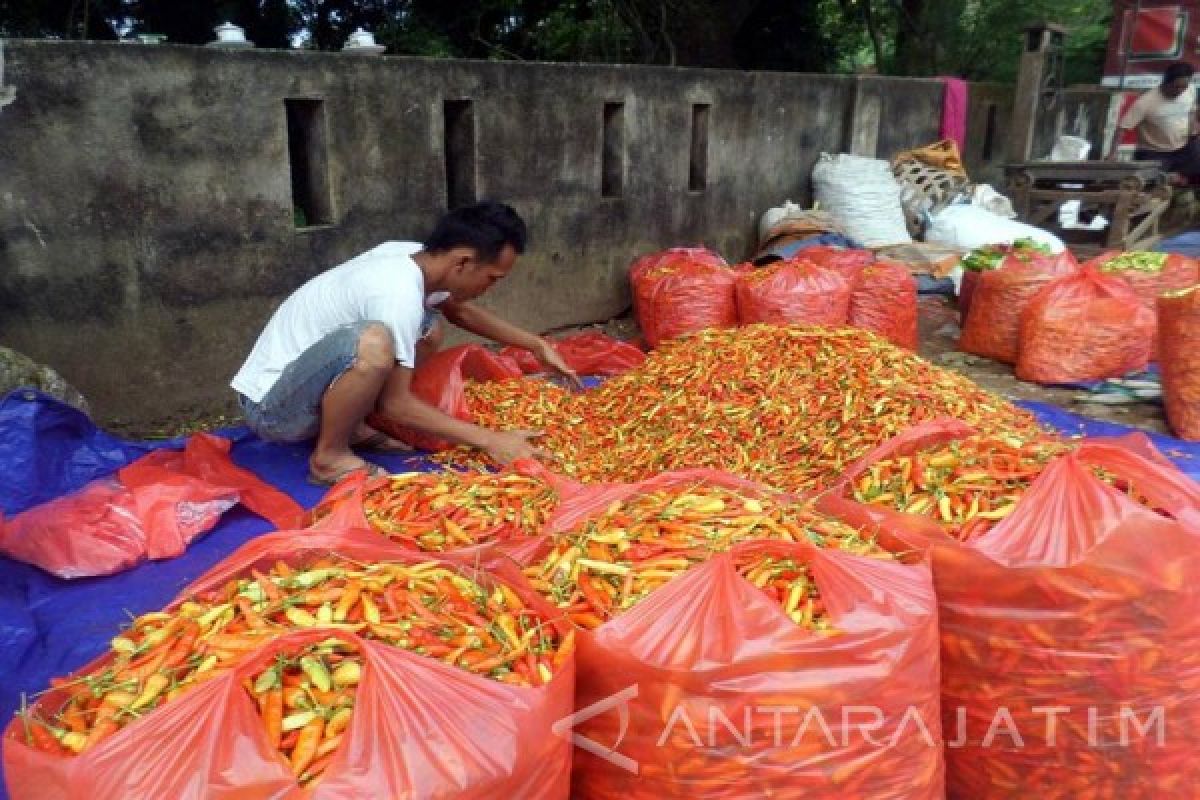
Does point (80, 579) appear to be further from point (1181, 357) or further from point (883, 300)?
point (1181, 357)

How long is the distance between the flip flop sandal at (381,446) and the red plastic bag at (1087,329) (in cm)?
325

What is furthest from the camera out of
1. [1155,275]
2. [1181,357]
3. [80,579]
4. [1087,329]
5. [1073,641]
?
[1155,275]

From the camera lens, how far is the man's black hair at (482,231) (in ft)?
→ 9.62

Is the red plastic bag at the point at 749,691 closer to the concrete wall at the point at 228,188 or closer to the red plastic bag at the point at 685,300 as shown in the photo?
the concrete wall at the point at 228,188

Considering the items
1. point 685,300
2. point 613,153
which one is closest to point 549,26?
point 613,153

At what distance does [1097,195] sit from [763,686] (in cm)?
754

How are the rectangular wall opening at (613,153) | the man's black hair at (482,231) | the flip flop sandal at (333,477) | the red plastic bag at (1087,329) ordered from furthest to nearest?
the rectangular wall opening at (613,153) < the red plastic bag at (1087,329) < the flip flop sandal at (333,477) < the man's black hair at (482,231)

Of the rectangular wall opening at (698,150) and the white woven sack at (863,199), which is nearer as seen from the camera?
the rectangular wall opening at (698,150)

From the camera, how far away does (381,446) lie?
3.45 m

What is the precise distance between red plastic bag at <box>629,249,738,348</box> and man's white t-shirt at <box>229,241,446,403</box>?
1865 mm

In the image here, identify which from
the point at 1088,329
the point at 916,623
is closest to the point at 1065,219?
the point at 1088,329

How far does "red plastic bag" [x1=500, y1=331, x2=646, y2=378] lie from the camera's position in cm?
449

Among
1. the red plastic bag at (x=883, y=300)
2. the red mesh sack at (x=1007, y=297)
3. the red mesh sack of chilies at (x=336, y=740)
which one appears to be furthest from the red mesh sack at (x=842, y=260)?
the red mesh sack of chilies at (x=336, y=740)

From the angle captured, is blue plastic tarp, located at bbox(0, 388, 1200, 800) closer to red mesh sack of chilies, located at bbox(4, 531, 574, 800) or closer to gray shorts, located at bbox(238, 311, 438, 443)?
gray shorts, located at bbox(238, 311, 438, 443)
